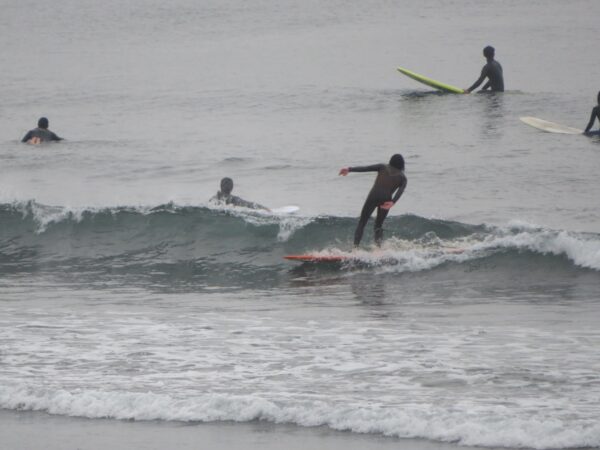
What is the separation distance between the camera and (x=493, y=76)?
98.6 feet

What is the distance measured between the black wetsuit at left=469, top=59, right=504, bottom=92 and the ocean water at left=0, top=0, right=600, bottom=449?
40 centimetres

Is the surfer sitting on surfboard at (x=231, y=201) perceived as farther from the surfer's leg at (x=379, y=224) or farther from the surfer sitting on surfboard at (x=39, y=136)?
the surfer sitting on surfboard at (x=39, y=136)

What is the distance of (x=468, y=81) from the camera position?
122 ft

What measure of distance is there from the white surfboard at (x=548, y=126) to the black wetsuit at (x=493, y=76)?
306 centimetres

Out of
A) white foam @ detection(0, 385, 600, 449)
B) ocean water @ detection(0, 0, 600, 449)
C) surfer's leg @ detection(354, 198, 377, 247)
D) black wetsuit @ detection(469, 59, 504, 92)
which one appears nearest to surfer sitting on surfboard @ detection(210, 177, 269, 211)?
ocean water @ detection(0, 0, 600, 449)

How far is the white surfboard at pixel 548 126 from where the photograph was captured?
82.8 feet

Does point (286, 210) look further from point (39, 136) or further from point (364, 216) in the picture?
point (39, 136)

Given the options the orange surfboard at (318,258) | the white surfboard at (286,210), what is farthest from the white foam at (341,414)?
the white surfboard at (286,210)

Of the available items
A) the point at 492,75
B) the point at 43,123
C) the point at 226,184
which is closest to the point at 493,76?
the point at 492,75

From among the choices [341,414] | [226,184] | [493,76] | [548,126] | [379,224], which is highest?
[493,76]

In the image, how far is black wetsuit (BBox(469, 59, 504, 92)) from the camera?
96.4 feet

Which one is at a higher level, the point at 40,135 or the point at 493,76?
the point at 493,76

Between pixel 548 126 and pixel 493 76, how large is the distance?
15.3ft

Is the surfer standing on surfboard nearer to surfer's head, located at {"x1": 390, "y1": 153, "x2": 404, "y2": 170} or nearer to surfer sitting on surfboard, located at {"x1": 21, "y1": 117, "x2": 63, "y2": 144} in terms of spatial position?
surfer sitting on surfboard, located at {"x1": 21, "y1": 117, "x2": 63, "y2": 144}
